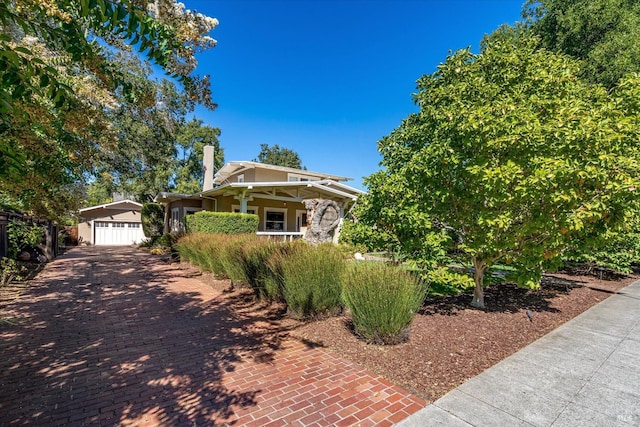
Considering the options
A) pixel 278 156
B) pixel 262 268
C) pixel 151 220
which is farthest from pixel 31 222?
pixel 278 156

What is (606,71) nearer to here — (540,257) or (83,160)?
(540,257)

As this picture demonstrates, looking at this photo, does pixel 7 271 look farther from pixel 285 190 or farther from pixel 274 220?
pixel 274 220

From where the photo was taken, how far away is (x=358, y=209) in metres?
6.61

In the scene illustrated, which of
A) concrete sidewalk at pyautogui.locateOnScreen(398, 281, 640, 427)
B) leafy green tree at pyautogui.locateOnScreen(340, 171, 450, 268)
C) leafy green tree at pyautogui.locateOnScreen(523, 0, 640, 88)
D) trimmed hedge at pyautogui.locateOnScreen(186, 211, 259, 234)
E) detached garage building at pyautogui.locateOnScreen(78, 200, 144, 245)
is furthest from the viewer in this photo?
detached garage building at pyautogui.locateOnScreen(78, 200, 144, 245)

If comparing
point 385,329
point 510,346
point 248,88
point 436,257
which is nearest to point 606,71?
point 436,257

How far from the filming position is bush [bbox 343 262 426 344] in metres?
4.51

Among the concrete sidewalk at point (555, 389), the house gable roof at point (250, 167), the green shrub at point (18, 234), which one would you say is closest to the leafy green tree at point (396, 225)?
the concrete sidewalk at point (555, 389)

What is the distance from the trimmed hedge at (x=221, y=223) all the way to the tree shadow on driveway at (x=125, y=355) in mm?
6109

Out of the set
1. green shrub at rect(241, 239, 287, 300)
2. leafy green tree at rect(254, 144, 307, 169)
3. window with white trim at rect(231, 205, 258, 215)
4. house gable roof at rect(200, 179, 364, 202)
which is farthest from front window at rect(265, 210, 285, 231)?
leafy green tree at rect(254, 144, 307, 169)

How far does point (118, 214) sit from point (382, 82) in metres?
23.8

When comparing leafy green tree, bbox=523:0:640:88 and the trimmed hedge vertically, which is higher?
leafy green tree, bbox=523:0:640:88

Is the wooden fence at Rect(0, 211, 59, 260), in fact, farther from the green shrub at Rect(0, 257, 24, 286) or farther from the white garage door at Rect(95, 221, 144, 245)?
the white garage door at Rect(95, 221, 144, 245)

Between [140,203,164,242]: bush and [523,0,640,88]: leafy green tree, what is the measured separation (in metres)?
27.1

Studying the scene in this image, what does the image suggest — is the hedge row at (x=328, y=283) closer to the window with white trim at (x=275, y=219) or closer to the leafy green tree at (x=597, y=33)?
the window with white trim at (x=275, y=219)
